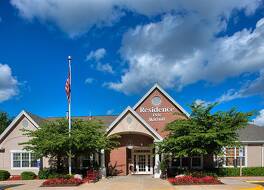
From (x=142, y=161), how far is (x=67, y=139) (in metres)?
10.6

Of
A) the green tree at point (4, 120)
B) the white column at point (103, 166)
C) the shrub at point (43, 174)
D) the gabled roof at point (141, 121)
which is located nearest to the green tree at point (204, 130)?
the gabled roof at point (141, 121)

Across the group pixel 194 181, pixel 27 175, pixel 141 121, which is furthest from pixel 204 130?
pixel 27 175

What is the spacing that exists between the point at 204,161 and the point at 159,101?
7.00 m

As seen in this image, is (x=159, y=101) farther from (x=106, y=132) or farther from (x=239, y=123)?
(x=239, y=123)

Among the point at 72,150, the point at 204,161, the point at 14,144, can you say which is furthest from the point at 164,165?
the point at 14,144

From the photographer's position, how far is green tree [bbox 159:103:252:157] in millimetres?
30078

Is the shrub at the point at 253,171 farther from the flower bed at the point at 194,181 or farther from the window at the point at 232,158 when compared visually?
the flower bed at the point at 194,181

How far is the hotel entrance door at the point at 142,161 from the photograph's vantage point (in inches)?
1550

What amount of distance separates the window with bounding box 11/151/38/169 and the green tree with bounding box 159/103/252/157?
13.7 meters

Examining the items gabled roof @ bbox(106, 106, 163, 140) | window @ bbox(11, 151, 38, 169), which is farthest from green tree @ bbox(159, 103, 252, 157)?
window @ bbox(11, 151, 38, 169)

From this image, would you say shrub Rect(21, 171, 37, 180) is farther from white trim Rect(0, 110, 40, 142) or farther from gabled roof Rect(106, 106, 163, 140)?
gabled roof Rect(106, 106, 163, 140)

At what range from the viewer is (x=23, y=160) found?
3869 cm

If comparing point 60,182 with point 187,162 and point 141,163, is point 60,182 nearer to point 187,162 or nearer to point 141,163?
point 141,163

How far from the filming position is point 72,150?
3309 centimetres
